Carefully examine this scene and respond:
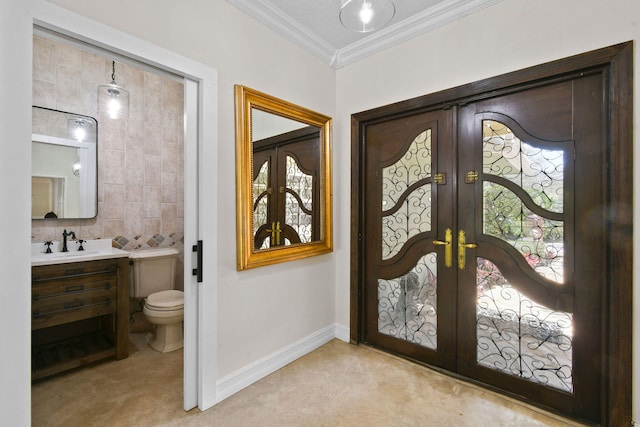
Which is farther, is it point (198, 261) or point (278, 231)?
point (278, 231)

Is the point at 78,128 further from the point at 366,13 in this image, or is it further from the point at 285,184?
the point at 366,13

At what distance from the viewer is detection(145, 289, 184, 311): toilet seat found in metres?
2.59

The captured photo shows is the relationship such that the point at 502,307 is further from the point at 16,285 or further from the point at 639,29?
the point at 16,285

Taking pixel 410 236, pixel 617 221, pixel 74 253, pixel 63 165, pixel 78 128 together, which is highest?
pixel 78 128

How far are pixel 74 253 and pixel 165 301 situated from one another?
828 mm

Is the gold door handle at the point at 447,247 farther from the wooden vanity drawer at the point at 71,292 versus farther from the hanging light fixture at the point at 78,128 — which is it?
the hanging light fixture at the point at 78,128

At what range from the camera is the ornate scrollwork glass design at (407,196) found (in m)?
2.36

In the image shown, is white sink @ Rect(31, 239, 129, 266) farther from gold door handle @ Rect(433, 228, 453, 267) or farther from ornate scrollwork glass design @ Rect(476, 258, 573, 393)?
ornate scrollwork glass design @ Rect(476, 258, 573, 393)

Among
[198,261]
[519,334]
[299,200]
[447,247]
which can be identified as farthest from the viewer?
[299,200]

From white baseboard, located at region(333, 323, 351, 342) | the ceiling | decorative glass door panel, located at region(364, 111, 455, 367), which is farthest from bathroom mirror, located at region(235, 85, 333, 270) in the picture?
white baseboard, located at region(333, 323, 351, 342)

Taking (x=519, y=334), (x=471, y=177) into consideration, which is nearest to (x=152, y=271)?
(x=471, y=177)

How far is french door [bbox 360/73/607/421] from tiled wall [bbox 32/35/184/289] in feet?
7.42

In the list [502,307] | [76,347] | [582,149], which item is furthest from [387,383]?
[76,347]

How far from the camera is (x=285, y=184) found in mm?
2451
